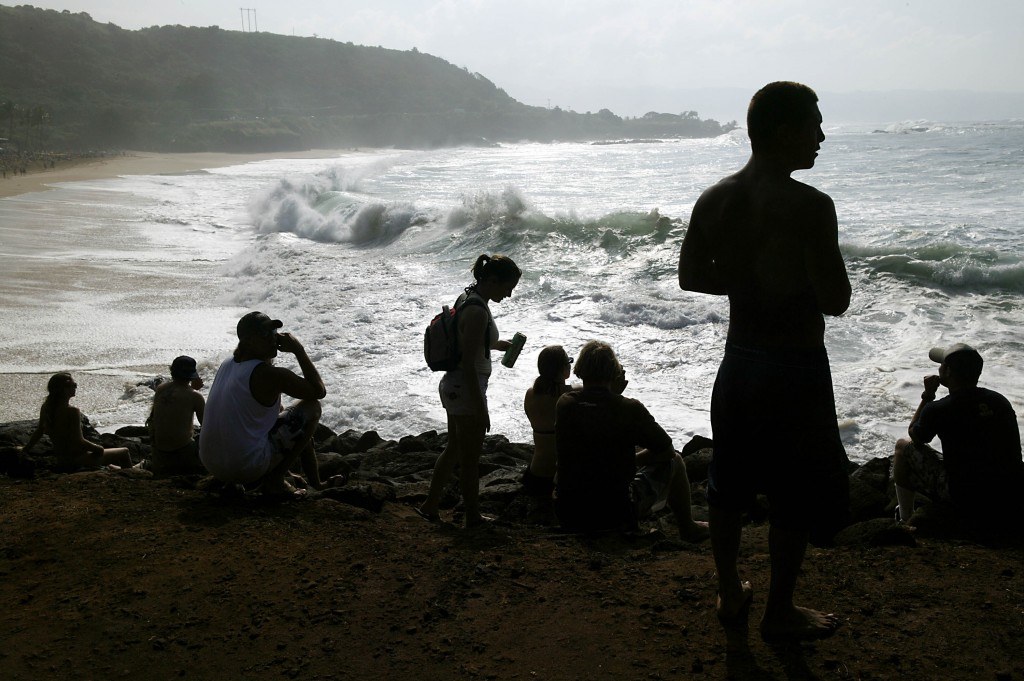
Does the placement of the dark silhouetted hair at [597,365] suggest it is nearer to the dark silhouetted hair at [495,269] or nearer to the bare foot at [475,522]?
the dark silhouetted hair at [495,269]

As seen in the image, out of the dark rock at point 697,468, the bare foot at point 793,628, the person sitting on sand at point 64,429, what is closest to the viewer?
the bare foot at point 793,628

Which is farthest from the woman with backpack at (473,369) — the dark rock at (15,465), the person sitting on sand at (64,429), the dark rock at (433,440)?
the dark rock at (15,465)

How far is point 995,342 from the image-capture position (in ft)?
34.8

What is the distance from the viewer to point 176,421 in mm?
5809

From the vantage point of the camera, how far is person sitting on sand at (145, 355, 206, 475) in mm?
5785

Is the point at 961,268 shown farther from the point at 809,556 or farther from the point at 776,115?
the point at 776,115

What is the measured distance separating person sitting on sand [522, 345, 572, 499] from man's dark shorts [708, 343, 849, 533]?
218cm

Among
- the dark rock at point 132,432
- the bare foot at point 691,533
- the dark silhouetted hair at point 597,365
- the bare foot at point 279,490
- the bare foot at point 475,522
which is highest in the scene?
the dark silhouetted hair at point 597,365

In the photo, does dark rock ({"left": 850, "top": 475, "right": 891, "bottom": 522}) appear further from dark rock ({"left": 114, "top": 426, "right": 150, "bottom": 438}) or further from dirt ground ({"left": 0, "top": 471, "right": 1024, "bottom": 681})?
dark rock ({"left": 114, "top": 426, "right": 150, "bottom": 438})

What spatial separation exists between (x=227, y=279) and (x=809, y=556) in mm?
13947

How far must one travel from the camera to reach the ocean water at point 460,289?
9375 mm

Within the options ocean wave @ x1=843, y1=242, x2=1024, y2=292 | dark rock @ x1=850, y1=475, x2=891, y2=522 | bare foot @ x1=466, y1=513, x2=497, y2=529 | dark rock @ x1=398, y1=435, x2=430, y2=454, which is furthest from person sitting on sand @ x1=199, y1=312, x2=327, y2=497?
ocean wave @ x1=843, y1=242, x2=1024, y2=292

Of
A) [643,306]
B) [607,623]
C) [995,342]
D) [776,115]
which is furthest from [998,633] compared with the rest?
[643,306]

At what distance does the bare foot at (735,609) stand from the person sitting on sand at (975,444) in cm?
149
